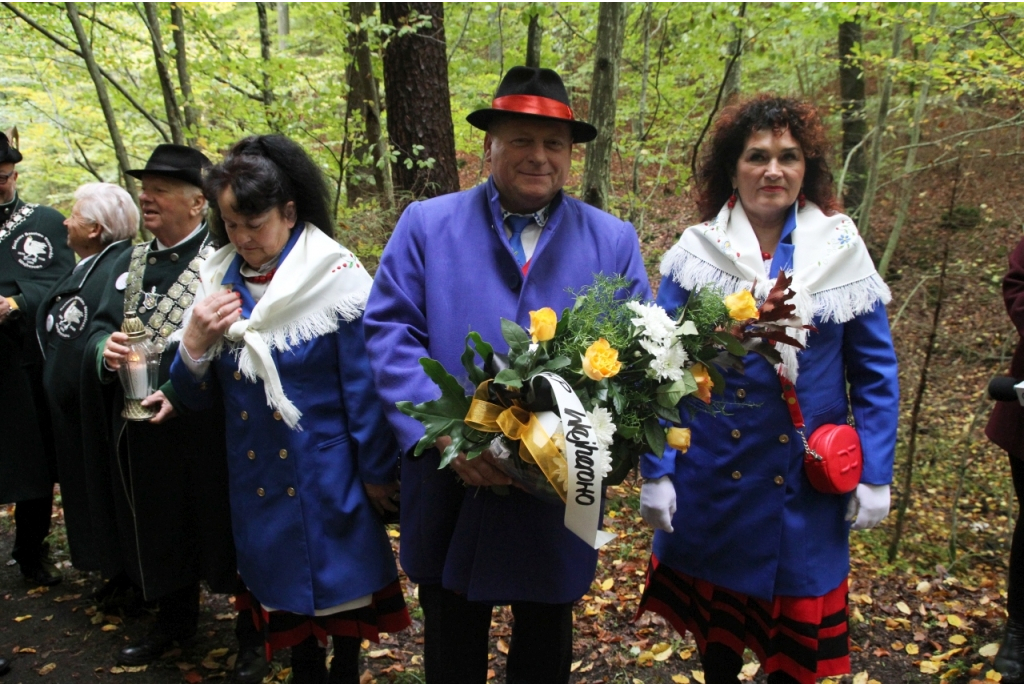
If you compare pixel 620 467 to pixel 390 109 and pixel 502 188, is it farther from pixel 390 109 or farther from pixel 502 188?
pixel 390 109

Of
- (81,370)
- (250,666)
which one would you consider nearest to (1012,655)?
(250,666)

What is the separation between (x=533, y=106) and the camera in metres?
2.25

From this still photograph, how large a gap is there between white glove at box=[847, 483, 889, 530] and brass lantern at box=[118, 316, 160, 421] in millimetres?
2744

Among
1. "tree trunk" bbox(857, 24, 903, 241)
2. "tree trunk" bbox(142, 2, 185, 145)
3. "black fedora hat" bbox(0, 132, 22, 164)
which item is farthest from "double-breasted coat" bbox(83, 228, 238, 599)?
"tree trunk" bbox(857, 24, 903, 241)

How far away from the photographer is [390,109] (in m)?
4.79

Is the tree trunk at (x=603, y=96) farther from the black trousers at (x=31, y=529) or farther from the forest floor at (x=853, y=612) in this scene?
the black trousers at (x=31, y=529)

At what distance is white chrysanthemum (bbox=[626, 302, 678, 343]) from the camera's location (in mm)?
1868

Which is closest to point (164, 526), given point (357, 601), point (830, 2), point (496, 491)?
point (357, 601)

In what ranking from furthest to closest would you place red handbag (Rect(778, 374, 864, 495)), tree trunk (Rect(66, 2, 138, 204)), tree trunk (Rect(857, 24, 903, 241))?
1. tree trunk (Rect(857, 24, 903, 241))
2. tree trunk (Rect(66, 2, 138, 204))
3. red handbag (Rect(778, 374, 864, 495))

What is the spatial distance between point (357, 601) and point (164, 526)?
1218 mm

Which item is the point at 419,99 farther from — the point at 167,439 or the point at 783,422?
the point at 783,422

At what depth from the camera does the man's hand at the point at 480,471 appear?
6.58ft

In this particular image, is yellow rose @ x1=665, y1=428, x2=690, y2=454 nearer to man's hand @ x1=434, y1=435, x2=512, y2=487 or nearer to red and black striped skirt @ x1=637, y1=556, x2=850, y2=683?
man's hand @ x1=434, y1=435, x2=512, y2=487

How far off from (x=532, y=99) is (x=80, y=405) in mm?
2831
